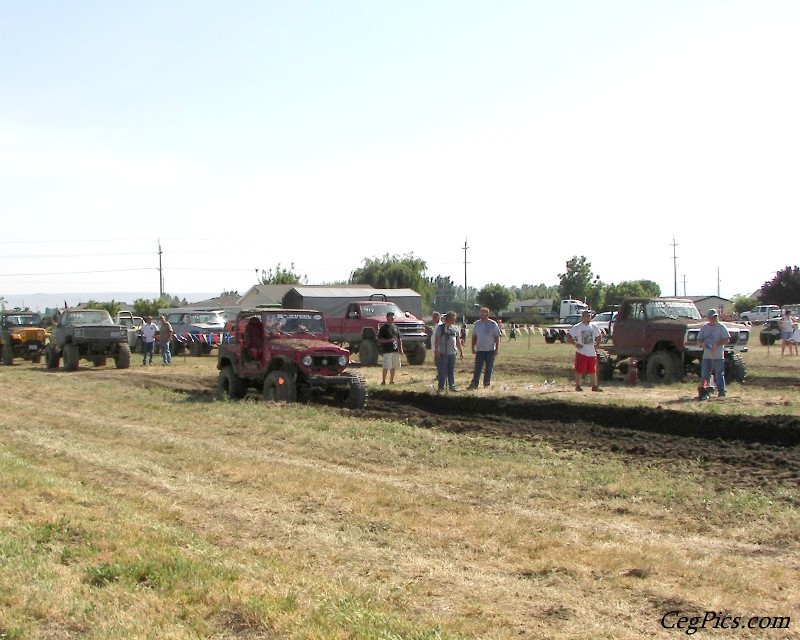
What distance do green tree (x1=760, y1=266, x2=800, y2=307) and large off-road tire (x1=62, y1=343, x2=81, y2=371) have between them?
195 feet

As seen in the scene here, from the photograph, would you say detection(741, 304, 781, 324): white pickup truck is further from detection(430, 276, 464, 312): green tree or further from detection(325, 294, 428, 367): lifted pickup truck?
detection(430, 276, 464, 312): green tree

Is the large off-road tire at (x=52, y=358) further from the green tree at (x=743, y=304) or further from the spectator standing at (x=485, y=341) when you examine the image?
the green tree at (x=743, y=304)

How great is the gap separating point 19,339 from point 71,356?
455 cm

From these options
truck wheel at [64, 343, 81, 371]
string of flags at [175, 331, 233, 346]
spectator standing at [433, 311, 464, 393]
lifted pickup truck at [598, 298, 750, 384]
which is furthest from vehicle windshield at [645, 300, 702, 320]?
string of flags at [175, 331, 233, 346]

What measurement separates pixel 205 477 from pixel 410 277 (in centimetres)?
7029

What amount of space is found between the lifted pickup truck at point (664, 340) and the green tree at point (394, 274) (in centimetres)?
5738

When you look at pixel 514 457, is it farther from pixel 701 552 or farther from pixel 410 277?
pixel 410 277

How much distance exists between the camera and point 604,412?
13586mm

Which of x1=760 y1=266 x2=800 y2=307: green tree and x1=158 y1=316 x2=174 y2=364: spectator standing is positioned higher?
x1=760 y1=266 x2=800 y2=307: green tree

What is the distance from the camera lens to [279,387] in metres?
15.0

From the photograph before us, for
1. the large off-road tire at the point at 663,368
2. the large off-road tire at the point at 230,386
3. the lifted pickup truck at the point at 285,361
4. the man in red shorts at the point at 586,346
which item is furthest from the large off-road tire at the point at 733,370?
the large off-road tire at the point at 230,386

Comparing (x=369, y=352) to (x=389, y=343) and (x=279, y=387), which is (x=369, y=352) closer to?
(x=389, y=343)

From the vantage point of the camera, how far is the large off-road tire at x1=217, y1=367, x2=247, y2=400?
16172mm

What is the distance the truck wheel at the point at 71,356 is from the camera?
24.7 m
